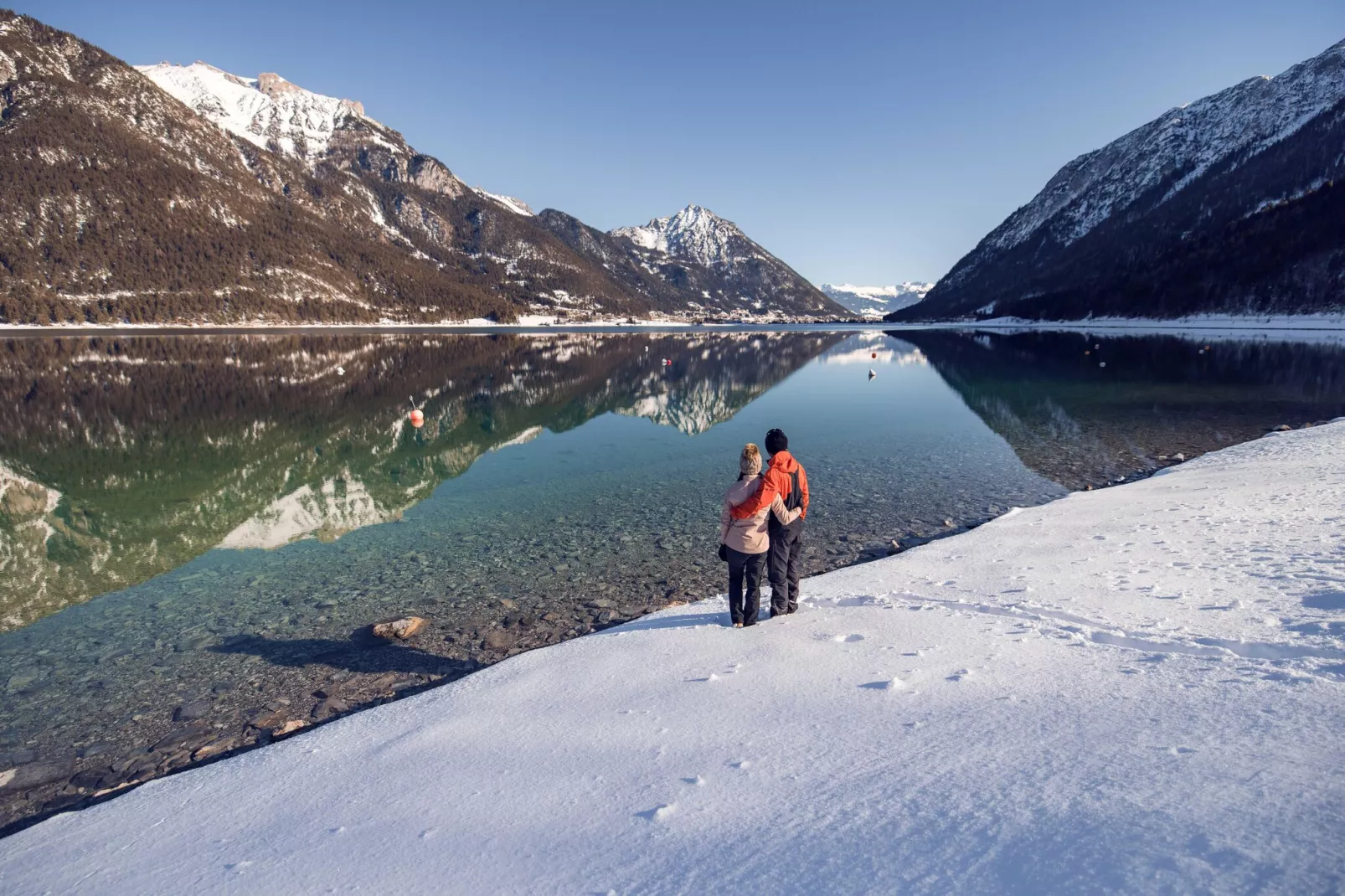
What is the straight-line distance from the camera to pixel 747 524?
830 centimetres

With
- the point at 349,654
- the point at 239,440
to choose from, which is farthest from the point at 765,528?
the point at 239,440

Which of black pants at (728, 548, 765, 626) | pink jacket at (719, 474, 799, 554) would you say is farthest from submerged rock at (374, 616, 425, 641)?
pink jacket at (719, 474, 799, 554)

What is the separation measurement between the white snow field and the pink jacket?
115cm

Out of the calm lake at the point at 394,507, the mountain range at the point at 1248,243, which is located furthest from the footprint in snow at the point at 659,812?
the mountain range at the point at 1248,243

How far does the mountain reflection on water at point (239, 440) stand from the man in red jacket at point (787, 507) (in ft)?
38.7

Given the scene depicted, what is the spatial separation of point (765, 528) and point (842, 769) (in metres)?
4.00

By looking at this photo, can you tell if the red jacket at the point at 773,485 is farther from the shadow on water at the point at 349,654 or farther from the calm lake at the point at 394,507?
the shadow on water at the point at 349,654

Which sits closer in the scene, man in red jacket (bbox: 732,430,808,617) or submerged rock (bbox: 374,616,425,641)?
man in red jacket (bbox: 732,430,808,617)

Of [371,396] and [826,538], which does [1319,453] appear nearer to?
[826,538]

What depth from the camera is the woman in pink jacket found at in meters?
8.09

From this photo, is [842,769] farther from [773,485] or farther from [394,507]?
[394,507]

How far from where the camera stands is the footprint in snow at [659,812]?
432 centimetres

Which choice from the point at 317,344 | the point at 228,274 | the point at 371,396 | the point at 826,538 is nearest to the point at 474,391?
the point at 371,396

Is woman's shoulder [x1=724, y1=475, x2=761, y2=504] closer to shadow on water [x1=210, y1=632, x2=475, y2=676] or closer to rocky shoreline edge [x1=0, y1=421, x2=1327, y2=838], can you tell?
rocky shoreline edge [x1=0, y1=421, x2=1327, y2=838]
